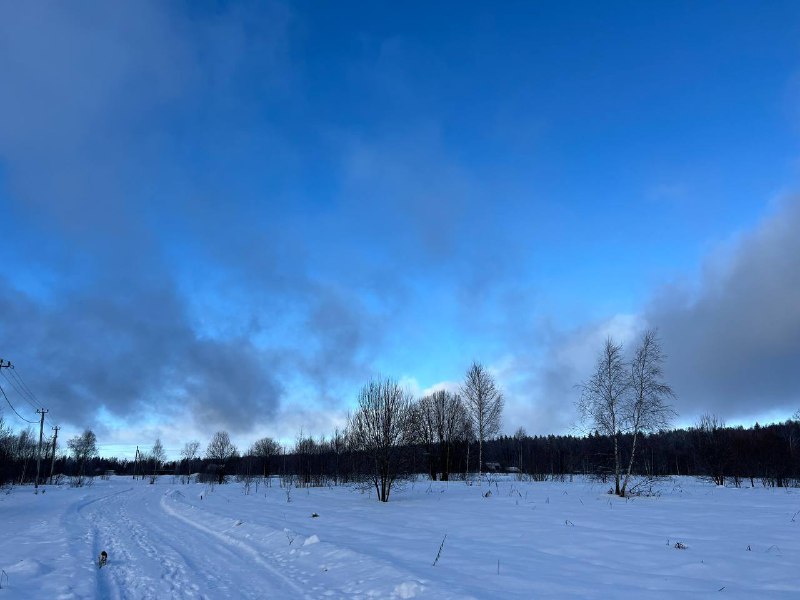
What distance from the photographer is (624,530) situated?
14578 mm

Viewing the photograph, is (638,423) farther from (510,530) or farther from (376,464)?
(510,530)

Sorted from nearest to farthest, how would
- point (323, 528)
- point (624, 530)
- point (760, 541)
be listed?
point (760, 541), point (624, 530), point (323, 528)

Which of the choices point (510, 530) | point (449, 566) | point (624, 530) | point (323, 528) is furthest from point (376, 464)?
point (449, 566)

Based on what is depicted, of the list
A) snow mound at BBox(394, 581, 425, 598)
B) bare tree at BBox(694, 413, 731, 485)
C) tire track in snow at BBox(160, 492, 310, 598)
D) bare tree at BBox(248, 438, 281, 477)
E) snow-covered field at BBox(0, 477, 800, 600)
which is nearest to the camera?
snow mound at BBox(394, 581, 425, 598)

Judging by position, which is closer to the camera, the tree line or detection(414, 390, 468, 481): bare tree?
the tree line

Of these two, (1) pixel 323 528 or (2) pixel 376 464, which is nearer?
(1) pixel 323 528

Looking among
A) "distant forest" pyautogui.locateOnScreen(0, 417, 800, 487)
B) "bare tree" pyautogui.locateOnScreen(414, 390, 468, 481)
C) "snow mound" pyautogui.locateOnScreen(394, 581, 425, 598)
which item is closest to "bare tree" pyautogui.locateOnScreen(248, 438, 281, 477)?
"distant forest" pyautogui.locateOnScreen(0, 417, 800, 487)

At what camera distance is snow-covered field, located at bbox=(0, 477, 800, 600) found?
8.39 m

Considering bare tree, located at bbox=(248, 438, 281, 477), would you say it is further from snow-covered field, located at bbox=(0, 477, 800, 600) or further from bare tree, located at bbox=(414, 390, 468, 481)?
snow-covered field, located at bbox=(0, 477, 800, 600)

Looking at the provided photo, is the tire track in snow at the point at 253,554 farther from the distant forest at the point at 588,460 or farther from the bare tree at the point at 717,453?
the bare tree at the point at 717,453

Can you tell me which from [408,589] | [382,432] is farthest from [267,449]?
[408,589]

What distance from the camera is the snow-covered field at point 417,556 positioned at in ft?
27.5

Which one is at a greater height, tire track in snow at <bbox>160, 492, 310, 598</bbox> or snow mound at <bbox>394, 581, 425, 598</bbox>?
snow mound at <bbox>394, 581, 425, 598</bbox>

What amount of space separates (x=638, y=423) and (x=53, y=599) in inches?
1253
